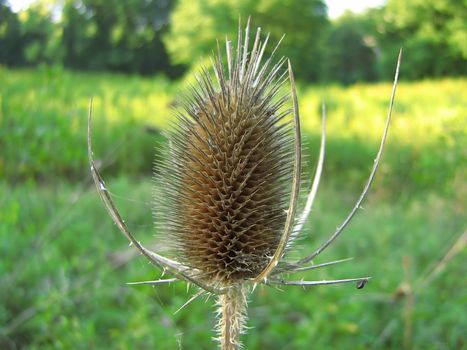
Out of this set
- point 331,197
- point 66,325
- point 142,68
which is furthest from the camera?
point 142,68

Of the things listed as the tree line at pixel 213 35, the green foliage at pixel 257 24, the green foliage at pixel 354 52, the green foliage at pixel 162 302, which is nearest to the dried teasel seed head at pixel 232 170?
the green foliage at pixel 162 302

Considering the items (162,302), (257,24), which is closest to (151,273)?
(162,302)

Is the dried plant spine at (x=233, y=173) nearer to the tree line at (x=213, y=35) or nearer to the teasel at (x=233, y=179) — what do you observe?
the teasel at (x=233, y=179)

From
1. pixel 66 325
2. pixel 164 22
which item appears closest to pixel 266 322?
pixel 66 325

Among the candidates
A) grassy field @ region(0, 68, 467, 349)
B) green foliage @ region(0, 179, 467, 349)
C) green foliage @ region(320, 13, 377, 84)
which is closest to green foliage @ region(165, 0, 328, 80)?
grassy field @ region(0, 68, 467, 349)

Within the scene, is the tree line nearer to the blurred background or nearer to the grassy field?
the blurred background

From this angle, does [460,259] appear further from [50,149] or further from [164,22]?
[164,22]
